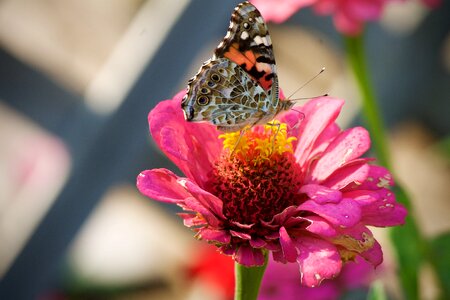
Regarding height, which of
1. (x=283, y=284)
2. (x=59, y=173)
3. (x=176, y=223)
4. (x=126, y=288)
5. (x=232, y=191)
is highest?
(x=232, y=191)

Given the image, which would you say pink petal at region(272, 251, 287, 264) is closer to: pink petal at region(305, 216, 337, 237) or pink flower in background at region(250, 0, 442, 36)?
pink petal at region(305, 216, 337, 237)

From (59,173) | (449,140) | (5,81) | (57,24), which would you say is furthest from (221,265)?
(57,24)

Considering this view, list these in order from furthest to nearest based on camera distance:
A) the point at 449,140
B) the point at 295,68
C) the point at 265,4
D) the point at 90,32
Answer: the point at 90,32 < the point at 295,68 < the point at 449,140 < the point at 265,4

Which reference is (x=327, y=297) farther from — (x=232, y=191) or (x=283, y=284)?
(x=232, y=191)

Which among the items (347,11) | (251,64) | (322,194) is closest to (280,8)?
(347,11)

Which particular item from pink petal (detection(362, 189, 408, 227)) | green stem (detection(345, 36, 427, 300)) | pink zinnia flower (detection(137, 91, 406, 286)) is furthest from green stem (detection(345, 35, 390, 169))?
pink petal (detection(362, 189, 408, 227))

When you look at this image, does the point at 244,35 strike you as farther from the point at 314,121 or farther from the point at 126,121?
the point at 126,121

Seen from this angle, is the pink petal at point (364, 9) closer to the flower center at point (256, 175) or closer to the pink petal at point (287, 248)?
Answer: the flower center at point (256, 175)
